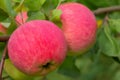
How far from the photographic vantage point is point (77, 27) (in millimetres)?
1392

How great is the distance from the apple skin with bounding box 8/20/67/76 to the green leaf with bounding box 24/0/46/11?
16 centimetres

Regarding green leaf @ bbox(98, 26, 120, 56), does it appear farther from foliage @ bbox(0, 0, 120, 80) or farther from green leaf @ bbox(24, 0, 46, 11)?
green leaf @ bbox(24, 0, 46, 11)

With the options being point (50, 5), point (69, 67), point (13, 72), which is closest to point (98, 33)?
point (69, 67)

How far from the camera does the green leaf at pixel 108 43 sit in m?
1.58

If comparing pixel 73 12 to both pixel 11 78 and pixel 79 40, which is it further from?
pixel 11 78

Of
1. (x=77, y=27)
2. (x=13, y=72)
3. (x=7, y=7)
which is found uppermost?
(x=7, y=7)

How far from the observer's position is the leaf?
5.52ft

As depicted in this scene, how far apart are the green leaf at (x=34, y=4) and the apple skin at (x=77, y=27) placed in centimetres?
8

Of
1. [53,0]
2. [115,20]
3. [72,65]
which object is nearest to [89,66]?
[72,65]

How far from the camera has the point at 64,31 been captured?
1376mm

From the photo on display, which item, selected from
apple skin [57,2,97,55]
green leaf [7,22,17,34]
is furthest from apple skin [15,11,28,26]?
apple skin [57,2,97,55]

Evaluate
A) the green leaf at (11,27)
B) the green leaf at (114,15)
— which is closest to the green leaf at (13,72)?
the green leaf at (11,27)

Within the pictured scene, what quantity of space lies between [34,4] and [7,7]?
0.36 feet

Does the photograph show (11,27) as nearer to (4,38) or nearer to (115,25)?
(4,38)
